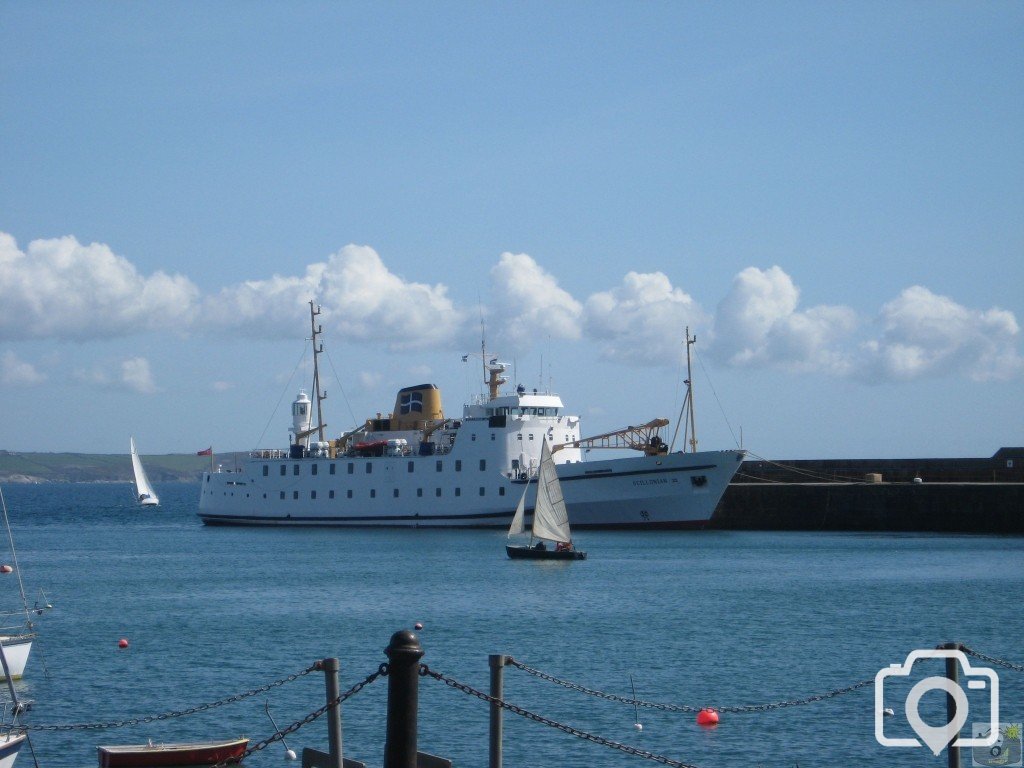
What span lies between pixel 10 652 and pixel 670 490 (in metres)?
40.6

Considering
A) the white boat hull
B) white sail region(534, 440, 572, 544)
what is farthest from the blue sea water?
white sail region(534, 440, 572, 544)

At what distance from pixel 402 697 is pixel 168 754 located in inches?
387

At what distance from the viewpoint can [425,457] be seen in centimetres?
6669

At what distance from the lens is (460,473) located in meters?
65.3

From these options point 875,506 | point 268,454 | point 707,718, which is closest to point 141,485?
point 268,454

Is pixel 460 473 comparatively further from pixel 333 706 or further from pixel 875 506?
pixel 333 706

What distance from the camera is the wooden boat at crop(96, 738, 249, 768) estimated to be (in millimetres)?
17828

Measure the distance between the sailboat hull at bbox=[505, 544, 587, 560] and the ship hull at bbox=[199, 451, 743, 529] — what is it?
12249mm

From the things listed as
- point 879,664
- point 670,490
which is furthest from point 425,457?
point 879,664

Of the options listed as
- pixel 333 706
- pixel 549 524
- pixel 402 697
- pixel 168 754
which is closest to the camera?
pixel 402 697

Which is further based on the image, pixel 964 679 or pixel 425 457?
pixel 425 457

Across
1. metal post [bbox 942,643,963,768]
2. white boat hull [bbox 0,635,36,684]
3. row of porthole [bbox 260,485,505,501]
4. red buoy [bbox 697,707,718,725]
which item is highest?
row of porthole [bbox 260,485,505,501]

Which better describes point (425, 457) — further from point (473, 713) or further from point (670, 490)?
point (473, 713)

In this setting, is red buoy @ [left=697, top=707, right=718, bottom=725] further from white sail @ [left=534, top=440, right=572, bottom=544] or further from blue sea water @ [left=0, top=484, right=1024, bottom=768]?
white sail @ [left=534, top=440, right=572, bottom=544]
